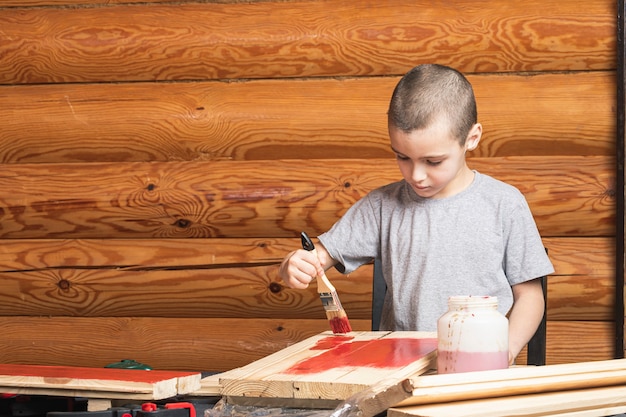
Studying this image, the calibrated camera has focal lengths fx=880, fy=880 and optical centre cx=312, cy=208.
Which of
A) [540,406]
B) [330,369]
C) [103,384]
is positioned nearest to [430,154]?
[330,369]

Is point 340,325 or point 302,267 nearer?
point 340,325

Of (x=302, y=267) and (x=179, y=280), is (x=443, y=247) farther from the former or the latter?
(x=179, y=280)

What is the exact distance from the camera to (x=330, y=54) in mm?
3969

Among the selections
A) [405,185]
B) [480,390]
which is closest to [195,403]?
[480,390]

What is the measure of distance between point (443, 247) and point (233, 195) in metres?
1.56

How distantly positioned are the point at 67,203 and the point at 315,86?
1.27 meters

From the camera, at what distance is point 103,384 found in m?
1.60

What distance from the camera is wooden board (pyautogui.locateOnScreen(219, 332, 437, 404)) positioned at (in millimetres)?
1558

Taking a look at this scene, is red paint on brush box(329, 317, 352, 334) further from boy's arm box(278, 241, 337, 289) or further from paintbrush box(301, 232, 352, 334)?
boy's arm box(278, 241, 337, 289)

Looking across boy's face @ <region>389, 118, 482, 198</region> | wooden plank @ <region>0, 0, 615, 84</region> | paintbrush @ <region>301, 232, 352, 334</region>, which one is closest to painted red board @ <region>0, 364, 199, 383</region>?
paintbrush @ <region>301, 232, 352, 334</region>

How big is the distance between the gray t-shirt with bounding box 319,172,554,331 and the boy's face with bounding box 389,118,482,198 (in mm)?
132

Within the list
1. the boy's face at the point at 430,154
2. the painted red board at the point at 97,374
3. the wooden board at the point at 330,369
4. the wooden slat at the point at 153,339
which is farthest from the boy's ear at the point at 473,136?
the wooden slat at the point at 153,339

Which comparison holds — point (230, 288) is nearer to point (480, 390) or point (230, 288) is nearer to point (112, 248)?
point (112, 248)

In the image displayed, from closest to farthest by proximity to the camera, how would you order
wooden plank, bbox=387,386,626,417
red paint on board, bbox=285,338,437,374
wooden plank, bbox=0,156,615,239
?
wooden plank, bbox=387,386,626,417
red paint on board, bbox=285,338,437,374
wooden plank, bbox=0,156,615,239
